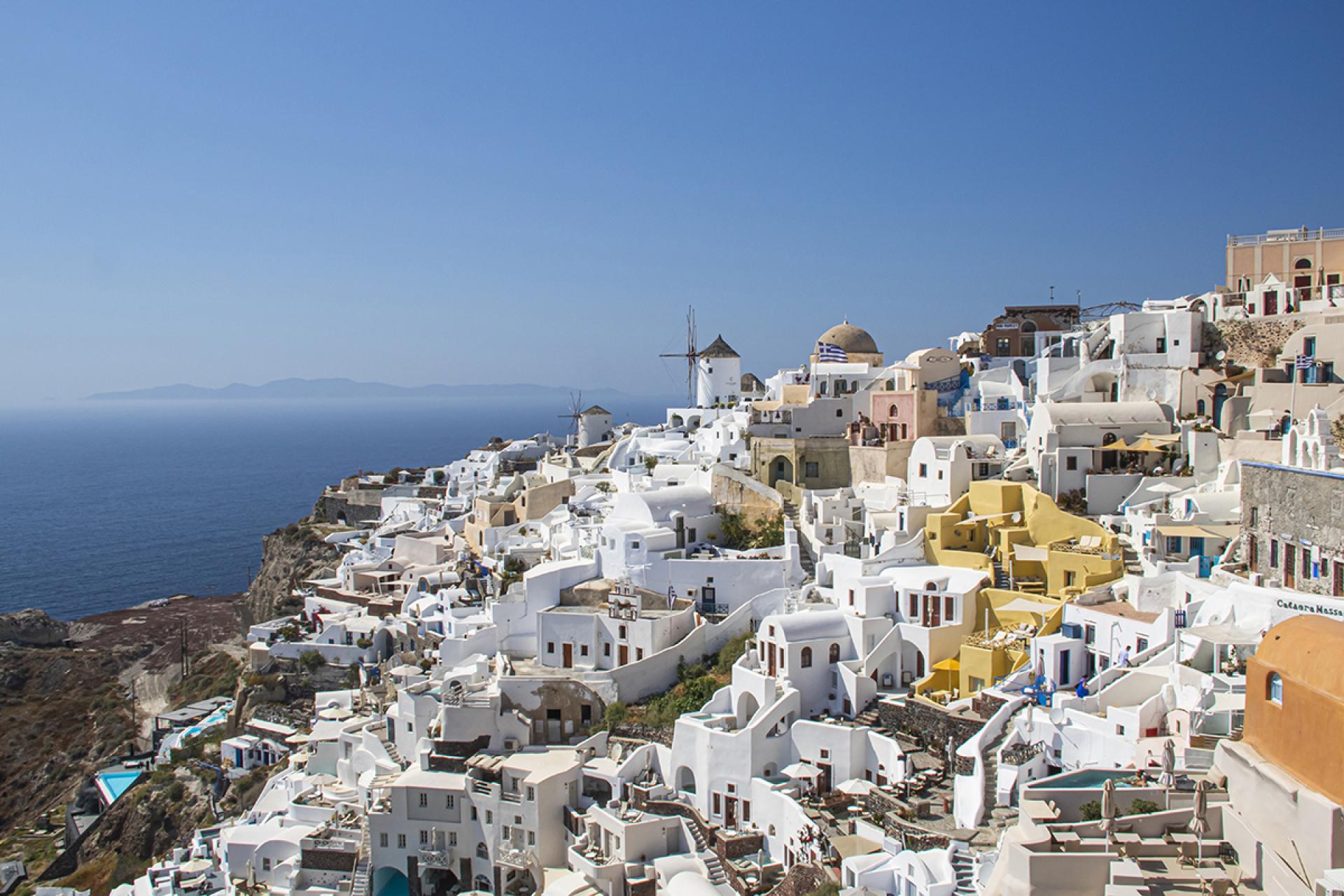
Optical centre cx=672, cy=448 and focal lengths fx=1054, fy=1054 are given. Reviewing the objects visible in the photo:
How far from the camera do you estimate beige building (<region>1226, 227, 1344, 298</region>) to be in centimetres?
2877

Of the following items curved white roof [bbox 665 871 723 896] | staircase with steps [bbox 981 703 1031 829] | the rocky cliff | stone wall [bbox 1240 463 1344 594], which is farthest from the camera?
the rocky cliff

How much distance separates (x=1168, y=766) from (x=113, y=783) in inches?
1270

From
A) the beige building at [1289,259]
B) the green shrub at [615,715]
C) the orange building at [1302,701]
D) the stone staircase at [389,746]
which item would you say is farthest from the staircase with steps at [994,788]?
the beige building at [1289,259]

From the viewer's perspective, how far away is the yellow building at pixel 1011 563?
19.6 metres

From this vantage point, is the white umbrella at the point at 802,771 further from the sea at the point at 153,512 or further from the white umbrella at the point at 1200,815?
the sea at the point at 153,512

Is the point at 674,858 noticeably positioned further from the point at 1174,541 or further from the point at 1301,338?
the point at 1301,338

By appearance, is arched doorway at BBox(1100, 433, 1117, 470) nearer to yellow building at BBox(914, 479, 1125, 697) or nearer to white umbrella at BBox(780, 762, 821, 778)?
yellow building at BBox(914, 479, 1125, 697)

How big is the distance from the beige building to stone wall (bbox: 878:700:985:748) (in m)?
17.0

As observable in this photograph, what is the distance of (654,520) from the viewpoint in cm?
2714

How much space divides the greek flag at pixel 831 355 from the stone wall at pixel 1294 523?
18.4 metres

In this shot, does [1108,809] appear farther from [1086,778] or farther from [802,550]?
[802,550]

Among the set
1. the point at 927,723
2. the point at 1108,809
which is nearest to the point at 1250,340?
the point at 927,723

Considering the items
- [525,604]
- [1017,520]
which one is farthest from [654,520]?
[1017,520]

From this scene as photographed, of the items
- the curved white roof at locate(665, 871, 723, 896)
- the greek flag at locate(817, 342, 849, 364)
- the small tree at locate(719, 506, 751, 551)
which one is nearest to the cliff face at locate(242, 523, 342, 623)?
the greek flag at locate(817, 342, 849, 364)
